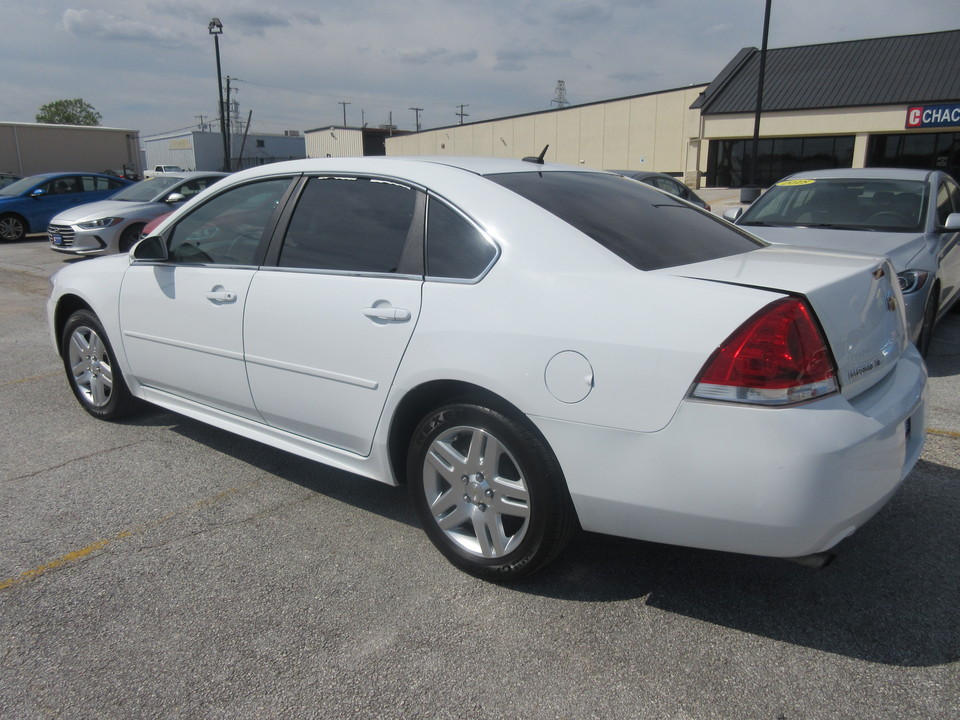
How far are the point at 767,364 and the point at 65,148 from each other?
1799 inches

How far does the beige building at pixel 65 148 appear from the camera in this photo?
38.1 metres

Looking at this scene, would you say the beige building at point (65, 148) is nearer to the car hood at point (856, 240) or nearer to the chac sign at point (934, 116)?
the chac sign at point (934, 116)

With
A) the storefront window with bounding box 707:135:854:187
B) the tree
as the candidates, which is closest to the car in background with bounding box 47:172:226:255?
the storefront window with bounding box 707:135:854:187

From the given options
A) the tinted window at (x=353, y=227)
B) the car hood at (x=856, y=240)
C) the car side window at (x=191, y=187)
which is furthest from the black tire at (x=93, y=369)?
the car side window at (x=191, y=187)

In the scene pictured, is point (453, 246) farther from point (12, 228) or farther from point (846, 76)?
point (846, 76)

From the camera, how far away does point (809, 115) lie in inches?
1296

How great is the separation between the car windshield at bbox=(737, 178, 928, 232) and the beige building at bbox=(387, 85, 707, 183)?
29396mm

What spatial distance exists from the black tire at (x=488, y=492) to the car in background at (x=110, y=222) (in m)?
11.7

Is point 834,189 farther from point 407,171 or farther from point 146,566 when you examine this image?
point 146,566

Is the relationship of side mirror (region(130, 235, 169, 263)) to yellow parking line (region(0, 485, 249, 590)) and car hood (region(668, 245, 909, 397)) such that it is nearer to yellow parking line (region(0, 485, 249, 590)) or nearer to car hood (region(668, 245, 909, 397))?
yellow parking line (region(0, 485, 249, 590))

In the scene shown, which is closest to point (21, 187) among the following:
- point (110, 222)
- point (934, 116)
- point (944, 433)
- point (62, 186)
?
point (62, 186)

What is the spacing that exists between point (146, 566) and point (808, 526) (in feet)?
8.08

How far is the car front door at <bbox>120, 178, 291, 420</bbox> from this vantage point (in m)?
3.49

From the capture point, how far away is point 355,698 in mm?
2213
